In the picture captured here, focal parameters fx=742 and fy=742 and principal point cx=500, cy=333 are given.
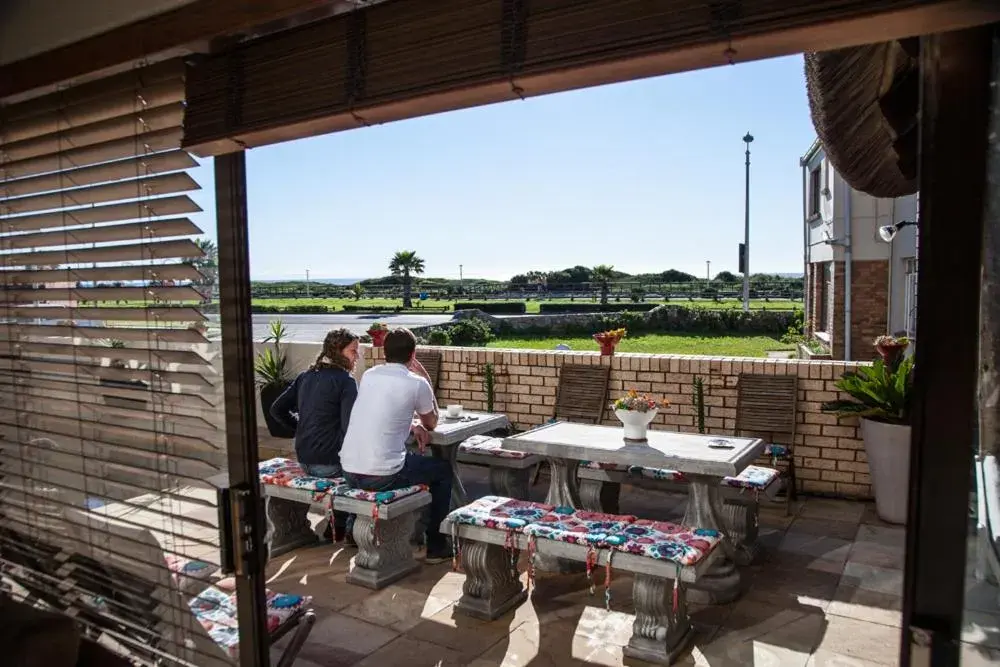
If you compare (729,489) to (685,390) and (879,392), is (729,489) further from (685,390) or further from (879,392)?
(685,390)

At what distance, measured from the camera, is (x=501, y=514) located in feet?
12.6

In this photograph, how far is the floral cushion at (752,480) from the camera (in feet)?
14.7

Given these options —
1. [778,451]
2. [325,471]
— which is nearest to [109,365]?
[325,471]

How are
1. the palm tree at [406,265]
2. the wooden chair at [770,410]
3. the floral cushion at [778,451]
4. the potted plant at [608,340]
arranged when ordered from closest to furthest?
the floral cushion at [778,451], the wooden chair at [770,410], the potted plant at [608,340], the palm tree at [406,265]

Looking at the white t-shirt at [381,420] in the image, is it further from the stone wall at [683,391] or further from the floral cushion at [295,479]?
the stone wall at [683,391]

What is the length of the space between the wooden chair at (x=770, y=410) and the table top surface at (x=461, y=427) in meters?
1.92

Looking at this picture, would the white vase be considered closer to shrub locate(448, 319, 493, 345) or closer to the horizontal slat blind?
the horizontal slat blind

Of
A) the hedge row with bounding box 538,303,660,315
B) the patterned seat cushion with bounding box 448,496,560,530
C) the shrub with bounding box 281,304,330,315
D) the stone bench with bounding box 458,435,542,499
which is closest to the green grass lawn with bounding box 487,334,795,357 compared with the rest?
the hedge row with bounding box 538,303,660,315

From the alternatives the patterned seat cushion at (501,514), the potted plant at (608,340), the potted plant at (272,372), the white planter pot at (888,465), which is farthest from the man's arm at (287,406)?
the white planter pot at (888,465)

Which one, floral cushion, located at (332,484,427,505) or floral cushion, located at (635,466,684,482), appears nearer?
floral cushion, located at (332,484,427,505)

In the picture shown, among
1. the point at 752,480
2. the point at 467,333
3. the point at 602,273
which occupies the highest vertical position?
the point at 602,273

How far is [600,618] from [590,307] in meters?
34.2

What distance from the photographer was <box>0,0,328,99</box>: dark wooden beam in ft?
5.79

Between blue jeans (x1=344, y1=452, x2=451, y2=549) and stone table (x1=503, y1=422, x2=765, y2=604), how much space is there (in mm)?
488
